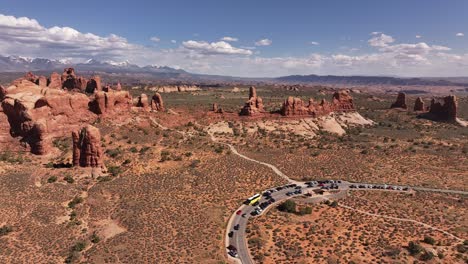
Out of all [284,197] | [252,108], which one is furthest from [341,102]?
[284,197]

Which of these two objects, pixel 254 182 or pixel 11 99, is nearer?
pixel 254 182

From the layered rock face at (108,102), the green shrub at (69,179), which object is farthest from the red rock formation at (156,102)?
the green shrub at (69,179)

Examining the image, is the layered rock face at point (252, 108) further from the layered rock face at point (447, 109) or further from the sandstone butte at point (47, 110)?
the layered rock face at point (447, 109)

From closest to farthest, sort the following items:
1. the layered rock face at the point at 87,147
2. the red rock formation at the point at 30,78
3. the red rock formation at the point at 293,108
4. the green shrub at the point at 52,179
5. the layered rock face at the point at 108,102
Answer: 1. the green shrub at the point at 52,179
2. the layered rock face at the point at 87,147
3. the layered rock face at the point at 108,102
4. the red rock formation at the point at 293,108
5. the red rock formation at the point at 30,78

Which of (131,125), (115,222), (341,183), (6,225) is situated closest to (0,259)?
(6,225)

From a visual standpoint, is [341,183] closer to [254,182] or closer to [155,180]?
[254,182]

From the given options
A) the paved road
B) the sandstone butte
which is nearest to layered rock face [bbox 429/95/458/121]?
the paved road

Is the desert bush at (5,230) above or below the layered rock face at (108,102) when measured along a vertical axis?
below
